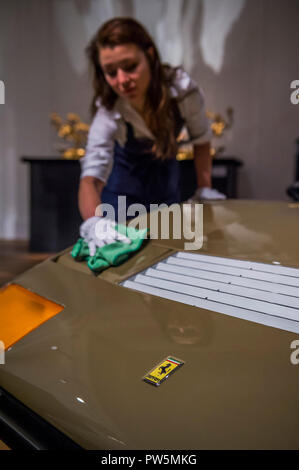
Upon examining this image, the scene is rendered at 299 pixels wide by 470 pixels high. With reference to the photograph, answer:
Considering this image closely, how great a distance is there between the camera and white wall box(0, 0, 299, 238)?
2.92 metres

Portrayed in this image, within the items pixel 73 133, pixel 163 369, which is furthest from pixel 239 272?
pixel 73 133

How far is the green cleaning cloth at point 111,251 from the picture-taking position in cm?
61

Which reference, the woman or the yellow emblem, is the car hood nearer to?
the yellow emblem

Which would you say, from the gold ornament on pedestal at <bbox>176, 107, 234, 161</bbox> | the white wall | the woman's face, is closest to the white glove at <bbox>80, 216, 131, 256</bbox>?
the woman's face

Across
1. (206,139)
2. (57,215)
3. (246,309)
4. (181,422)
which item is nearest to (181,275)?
(246,309)

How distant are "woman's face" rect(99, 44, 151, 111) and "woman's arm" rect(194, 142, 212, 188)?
327 millimetres

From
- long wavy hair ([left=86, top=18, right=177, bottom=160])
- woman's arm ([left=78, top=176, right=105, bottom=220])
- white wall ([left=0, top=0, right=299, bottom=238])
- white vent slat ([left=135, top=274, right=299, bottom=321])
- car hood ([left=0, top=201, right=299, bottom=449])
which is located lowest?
car hood ([left=0, top=201, right=299, bottom=449])

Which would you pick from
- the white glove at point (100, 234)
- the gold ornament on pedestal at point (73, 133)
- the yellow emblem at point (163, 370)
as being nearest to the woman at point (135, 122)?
the white glove at point (100, 234)

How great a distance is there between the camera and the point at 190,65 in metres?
3.11

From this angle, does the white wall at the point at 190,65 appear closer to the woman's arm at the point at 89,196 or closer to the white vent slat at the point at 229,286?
the woman's arm at the point at 89,196

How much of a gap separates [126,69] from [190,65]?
2455 mm

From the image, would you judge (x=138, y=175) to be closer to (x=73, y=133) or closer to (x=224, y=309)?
(x=224, y=309)

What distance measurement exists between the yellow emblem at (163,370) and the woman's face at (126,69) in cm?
83

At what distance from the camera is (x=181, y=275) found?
555mm
